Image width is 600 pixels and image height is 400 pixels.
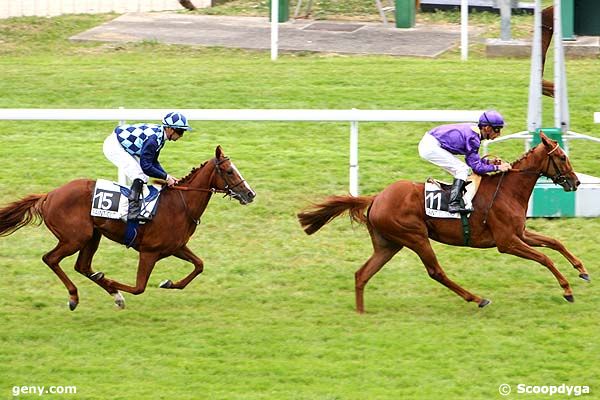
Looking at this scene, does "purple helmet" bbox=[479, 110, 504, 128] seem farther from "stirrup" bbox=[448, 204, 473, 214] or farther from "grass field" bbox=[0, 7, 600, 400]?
"grass field" bbox=[0, 7, 600, 400]

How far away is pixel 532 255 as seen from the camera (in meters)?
8.92

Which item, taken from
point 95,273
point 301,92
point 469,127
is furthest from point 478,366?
point 301,92

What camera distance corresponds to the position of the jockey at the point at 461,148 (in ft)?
29.4

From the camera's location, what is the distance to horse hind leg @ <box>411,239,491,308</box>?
8.95m

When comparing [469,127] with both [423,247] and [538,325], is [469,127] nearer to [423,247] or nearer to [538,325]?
[423,247]

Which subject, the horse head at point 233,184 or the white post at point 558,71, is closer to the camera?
the horse head at point 233,184

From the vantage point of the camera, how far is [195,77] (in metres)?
15.0

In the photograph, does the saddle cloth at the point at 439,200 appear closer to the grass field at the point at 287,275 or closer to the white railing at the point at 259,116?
the grass field at the point at 287,275
